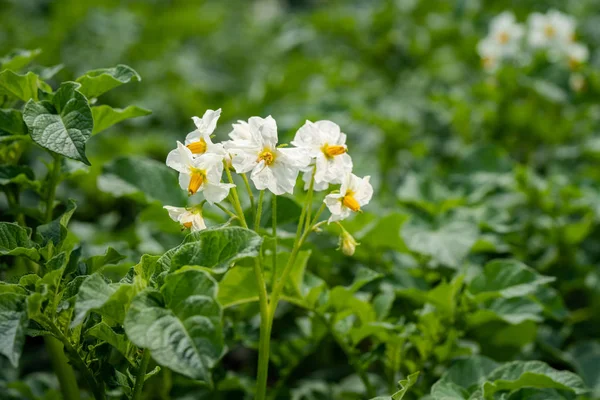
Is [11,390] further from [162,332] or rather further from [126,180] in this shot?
[162,332]

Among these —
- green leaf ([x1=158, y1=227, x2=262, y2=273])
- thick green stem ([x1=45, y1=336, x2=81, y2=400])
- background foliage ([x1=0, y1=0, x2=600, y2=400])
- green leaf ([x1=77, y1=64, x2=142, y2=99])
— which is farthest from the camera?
background foliage ([x1=0, y1=0, x2=600, y2=400])

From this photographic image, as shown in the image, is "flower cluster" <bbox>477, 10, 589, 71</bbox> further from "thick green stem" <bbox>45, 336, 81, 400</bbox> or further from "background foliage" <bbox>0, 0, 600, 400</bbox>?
"thick green stem" <bbox>45, 336, 81, 400</bbox>

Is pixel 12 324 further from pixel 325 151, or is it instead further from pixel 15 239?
pixel 325 151

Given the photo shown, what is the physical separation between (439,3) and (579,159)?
0.93 m

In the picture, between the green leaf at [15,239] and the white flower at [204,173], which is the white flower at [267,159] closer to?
the white flower at [204,173]

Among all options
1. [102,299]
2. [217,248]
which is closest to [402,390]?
[217,248]

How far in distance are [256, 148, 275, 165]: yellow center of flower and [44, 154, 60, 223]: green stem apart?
372 mm

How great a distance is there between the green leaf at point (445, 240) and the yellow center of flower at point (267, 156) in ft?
1.77

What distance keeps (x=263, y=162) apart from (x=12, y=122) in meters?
0.44

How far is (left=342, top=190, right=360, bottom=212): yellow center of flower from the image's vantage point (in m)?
0.95

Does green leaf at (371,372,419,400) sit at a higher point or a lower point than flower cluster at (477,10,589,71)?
lower

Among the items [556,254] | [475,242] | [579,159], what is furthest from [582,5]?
[475,242]

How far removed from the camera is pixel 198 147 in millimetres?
930

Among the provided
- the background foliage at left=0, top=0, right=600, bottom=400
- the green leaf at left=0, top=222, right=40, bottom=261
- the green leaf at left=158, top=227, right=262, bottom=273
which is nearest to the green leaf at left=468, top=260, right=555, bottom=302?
the background foliage at left=0, top=0, right=600, bottom=400
